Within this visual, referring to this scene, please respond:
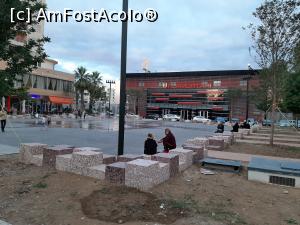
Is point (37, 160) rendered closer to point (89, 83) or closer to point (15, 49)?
point (15, 49)

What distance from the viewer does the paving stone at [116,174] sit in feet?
22.7

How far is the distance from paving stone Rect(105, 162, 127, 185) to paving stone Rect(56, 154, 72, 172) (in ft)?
4.85

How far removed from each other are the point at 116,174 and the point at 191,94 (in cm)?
Result: 8578

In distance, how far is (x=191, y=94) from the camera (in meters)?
91.7

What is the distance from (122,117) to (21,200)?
13.4 feet

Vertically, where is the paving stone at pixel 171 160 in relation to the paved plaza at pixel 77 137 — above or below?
above

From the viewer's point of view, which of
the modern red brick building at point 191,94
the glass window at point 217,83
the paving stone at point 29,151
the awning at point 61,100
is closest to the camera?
the paving stone at point 29,151

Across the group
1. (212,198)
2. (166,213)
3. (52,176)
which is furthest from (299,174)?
(52,176)

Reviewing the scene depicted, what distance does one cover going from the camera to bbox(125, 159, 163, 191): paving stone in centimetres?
668

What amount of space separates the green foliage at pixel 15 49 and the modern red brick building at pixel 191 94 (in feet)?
244

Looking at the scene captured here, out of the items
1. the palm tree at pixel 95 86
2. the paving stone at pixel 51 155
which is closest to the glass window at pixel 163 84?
the palm tree at pixel 95 86

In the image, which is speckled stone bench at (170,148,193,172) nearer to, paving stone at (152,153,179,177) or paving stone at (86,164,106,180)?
paving stone at (152,153,179,177)

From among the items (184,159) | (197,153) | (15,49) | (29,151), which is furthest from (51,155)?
(197,153)

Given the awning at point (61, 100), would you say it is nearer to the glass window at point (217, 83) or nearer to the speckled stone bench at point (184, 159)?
the glass window at point (217, 83)
